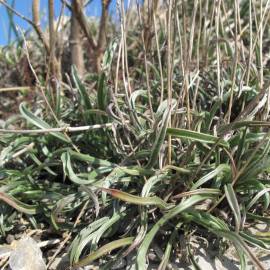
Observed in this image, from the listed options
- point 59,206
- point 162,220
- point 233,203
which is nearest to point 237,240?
point 233,203

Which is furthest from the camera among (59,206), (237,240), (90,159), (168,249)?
(90,159)

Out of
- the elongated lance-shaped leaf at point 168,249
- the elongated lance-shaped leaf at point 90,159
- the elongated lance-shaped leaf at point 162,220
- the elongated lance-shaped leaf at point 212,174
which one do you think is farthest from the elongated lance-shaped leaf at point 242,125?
the elongated lance-shaped leaf at point 90,159

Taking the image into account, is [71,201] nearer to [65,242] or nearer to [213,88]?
[65,242]

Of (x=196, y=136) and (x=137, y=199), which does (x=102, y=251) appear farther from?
(x=196, y=136)

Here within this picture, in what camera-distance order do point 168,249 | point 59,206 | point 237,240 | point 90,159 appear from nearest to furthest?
point 237,240, point 168,249, point 59,206, point 90,159

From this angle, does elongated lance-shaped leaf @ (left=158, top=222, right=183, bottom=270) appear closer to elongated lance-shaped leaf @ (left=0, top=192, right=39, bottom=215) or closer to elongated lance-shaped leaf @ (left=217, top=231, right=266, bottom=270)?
elongated lance-shaped leaf @ (left=217, top=231, right=266, bottom=270)

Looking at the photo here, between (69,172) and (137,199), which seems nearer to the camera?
(137,199)

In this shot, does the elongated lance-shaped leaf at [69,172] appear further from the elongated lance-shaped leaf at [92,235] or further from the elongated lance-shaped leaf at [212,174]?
the elongated lance-shaped leaf at [212,174]
